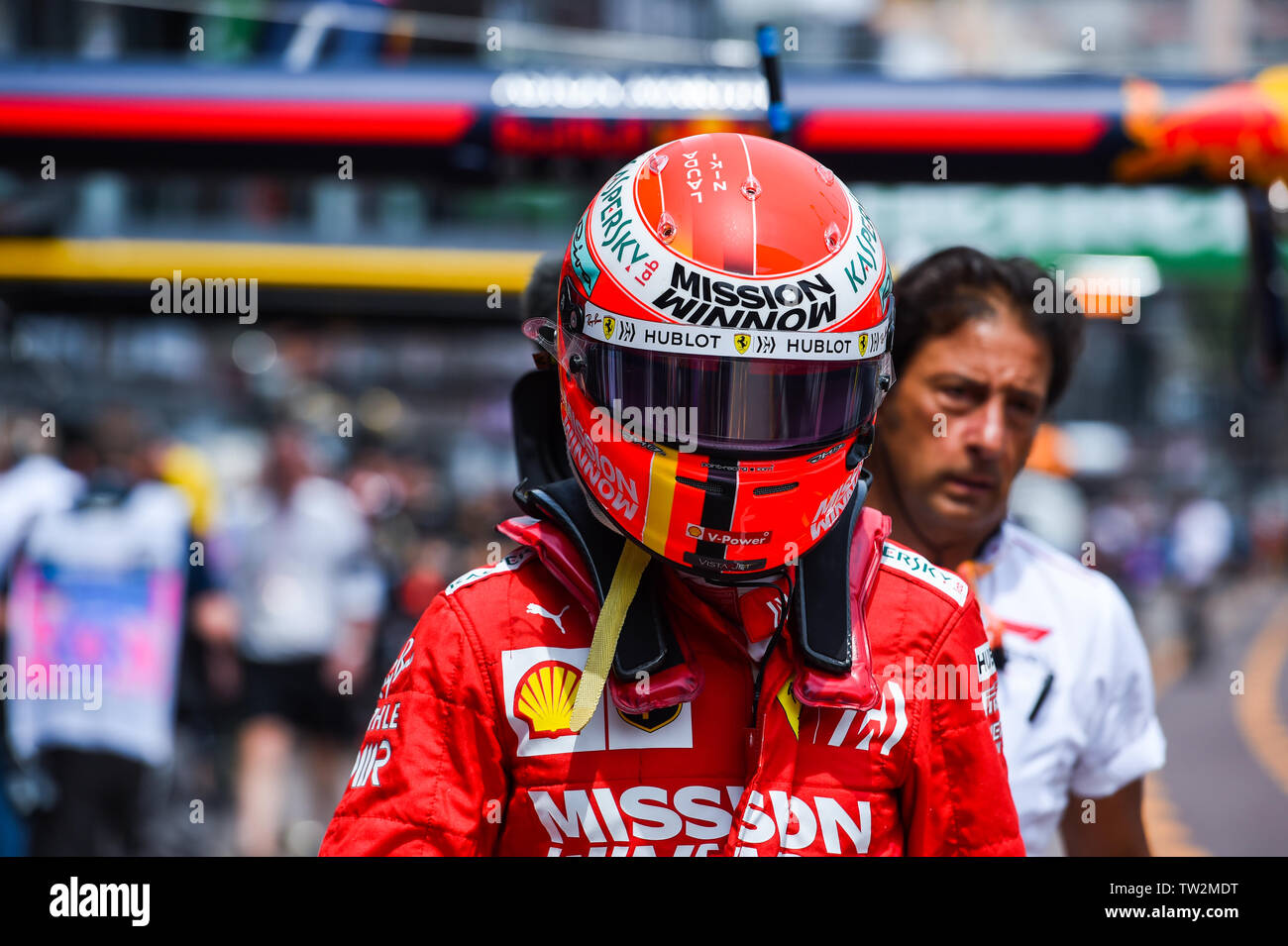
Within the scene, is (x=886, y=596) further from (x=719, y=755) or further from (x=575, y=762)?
(x=575, y=762)

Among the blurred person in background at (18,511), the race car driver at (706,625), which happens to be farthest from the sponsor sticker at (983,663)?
the blurred person in background at (18,511)

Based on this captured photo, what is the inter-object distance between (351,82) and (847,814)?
3.54 m

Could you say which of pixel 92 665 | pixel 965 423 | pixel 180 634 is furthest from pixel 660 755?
pixel 180 634

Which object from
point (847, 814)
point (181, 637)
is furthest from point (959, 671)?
point (181, 637)

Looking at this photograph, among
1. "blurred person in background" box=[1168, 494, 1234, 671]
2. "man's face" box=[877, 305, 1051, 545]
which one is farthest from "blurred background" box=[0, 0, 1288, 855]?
"blurred person in background" box=[1168, 494, 1234, 671]

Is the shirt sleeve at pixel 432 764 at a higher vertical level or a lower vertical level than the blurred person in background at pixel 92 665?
higher

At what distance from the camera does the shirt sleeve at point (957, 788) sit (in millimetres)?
1620

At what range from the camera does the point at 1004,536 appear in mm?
2764

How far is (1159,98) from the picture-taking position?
13.6 feet

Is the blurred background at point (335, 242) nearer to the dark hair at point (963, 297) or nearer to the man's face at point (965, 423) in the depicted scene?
the dark hair at point (963, 297)

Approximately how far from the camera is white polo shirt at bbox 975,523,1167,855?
8.18 feet

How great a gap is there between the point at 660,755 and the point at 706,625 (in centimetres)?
18
